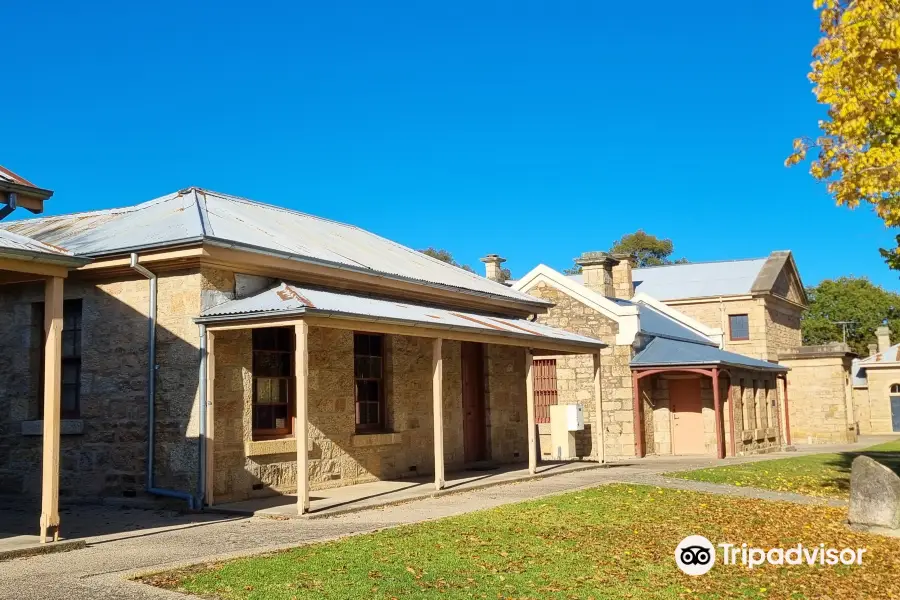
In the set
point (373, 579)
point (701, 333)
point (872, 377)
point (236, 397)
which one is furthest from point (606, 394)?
point (872, 377)

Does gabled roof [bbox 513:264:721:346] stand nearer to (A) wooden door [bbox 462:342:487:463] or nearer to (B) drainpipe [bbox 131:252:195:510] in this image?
(A) wooden door [bbox 462:342:487:463]

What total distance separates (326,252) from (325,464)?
3.36m

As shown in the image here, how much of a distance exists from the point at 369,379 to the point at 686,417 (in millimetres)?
11695

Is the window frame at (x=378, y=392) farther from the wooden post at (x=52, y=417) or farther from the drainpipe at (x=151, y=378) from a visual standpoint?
the wooden post at (x=52, y=417)

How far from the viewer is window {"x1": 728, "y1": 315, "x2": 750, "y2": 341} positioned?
34.7m

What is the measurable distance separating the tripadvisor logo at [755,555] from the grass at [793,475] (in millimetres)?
4979

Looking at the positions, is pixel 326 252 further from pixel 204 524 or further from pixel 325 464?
pixel 204 524

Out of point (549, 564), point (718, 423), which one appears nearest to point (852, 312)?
point (718, 423)

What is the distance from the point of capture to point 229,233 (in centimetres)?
1241

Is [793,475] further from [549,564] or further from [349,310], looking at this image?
[549,564]

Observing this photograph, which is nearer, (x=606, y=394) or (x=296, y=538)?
(x=296, y=538)

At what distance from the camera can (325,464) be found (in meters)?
13.3

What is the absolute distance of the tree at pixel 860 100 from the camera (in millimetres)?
10070

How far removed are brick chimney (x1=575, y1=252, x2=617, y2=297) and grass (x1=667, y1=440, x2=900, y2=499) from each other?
22.9 feet
